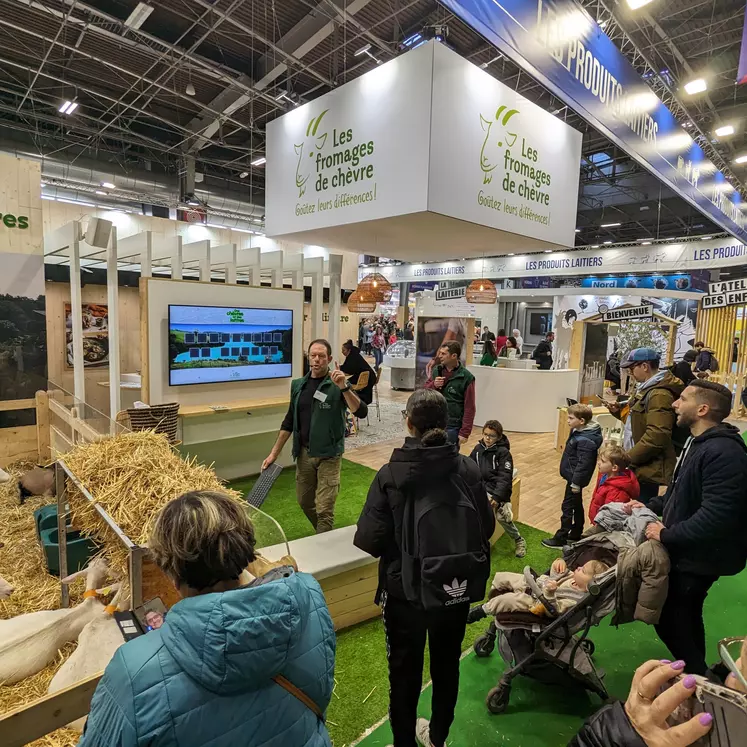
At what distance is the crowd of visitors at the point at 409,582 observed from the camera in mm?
824

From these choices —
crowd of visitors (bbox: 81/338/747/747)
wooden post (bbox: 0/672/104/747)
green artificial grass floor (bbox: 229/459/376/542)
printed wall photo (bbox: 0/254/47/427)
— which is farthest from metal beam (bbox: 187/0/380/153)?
wooden post (bbox: 0/672/104/747)

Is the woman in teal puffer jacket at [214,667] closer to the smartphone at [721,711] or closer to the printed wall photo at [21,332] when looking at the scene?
the smartphone at [721,711]

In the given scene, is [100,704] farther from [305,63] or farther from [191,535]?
[305,63]

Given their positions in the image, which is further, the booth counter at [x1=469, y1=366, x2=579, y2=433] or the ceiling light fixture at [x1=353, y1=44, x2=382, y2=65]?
the booth counter at [x1=469, y1=366, x2=579, y2=433]

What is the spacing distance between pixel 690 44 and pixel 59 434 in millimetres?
9359

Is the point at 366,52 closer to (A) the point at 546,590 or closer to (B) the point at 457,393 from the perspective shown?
(B) the point at 457,393

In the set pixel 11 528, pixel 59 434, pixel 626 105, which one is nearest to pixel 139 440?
pixel 11 528

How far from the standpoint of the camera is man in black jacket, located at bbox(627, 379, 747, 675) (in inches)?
75.8

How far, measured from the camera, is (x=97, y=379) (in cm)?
776

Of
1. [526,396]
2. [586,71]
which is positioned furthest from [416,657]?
[526,396]

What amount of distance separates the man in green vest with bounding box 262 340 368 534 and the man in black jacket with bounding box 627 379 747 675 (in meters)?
1.91

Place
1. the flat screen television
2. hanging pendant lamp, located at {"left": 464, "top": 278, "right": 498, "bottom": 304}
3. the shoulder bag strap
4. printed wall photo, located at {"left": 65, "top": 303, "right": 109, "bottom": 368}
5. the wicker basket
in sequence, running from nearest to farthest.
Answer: the shoulder bag strap, the wicker basket, the flat screen television, printed wall photo, located at {"left": 65, "top": 303, "right": 109, "bottom": 368}, hanging pendant lamp, located at {"left": 464, "top": 278, "right": 498, "bottom": 304}

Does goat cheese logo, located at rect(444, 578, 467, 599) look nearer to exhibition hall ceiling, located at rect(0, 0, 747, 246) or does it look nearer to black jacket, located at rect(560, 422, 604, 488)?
black jacket, located at rect(560, 422, 604, 488)

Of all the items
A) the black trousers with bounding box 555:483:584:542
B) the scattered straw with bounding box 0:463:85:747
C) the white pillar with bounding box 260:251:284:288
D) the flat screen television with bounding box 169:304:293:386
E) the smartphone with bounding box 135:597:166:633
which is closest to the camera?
the smartphone with bounding box 135:597:166:633
